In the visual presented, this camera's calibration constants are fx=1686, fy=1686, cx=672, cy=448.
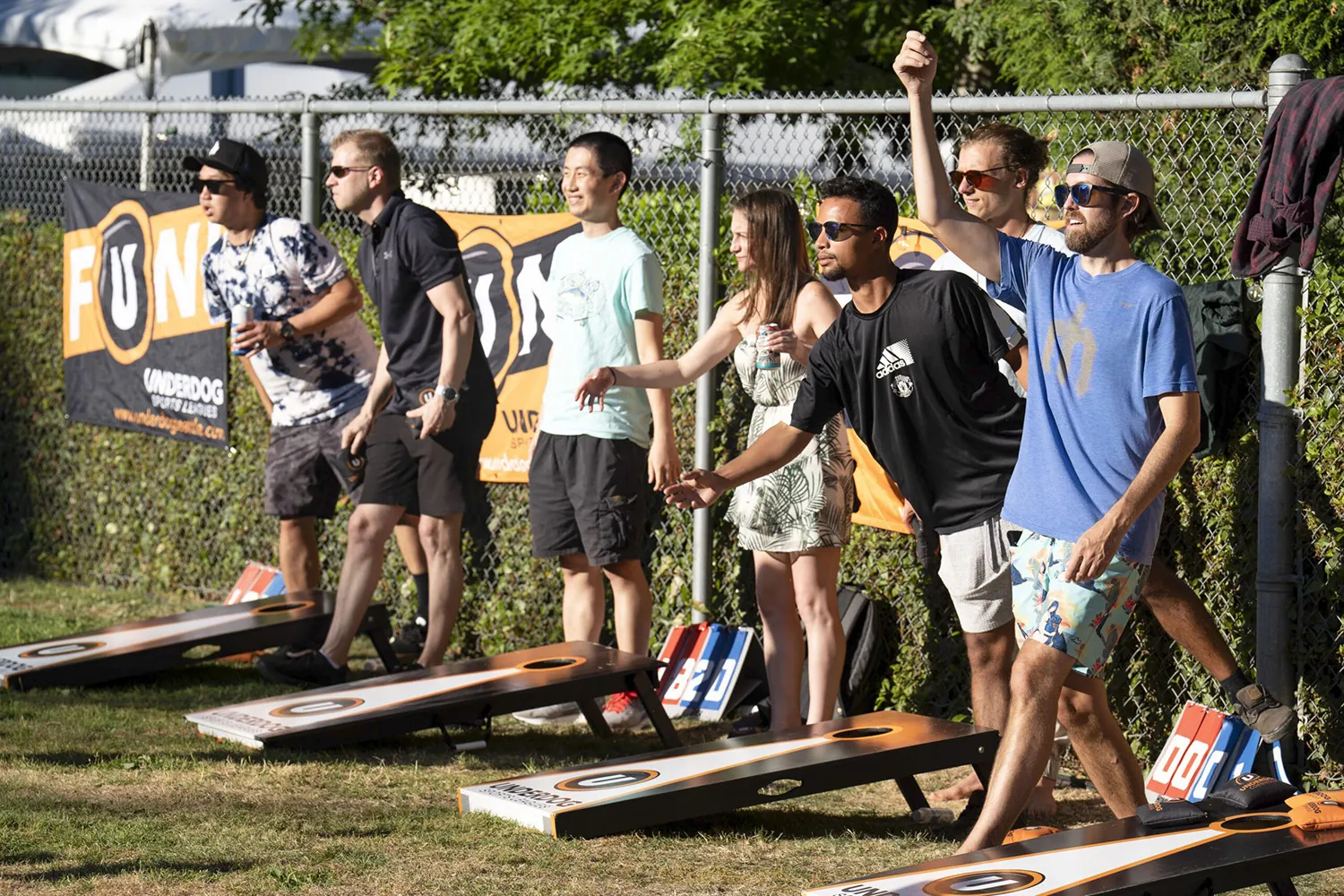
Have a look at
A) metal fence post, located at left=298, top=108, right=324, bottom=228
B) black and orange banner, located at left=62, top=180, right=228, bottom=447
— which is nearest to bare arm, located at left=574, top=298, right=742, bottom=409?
metal fence post, located at left=298, top=108, right=324, bottom=228

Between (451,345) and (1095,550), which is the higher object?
(451,345)

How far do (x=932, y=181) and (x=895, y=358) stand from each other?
2.63 ft

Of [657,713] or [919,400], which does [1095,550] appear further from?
[657,713]

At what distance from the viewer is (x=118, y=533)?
10344mm

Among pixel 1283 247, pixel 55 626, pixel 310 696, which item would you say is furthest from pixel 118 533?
pixel 1283 247

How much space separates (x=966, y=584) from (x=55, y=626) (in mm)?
5672

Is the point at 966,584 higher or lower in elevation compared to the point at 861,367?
lower

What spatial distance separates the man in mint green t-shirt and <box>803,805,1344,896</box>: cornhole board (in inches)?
107

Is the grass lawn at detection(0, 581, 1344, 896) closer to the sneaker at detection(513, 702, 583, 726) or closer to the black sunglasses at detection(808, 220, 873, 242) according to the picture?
the sneaker at detection(513, 702, 583, 726)

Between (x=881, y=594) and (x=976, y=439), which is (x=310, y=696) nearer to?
(x=881, y=594)

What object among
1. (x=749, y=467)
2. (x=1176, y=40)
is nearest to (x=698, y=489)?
(x=749, y=467)

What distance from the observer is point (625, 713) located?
23.5ft

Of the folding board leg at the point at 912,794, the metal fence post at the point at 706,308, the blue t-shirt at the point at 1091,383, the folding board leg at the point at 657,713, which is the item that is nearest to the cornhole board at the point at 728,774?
the folding board leg at the point at 912,794

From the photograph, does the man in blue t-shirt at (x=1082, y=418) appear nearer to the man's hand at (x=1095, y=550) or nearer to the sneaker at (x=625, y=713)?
the man's hand at (x=1095, y=550)
